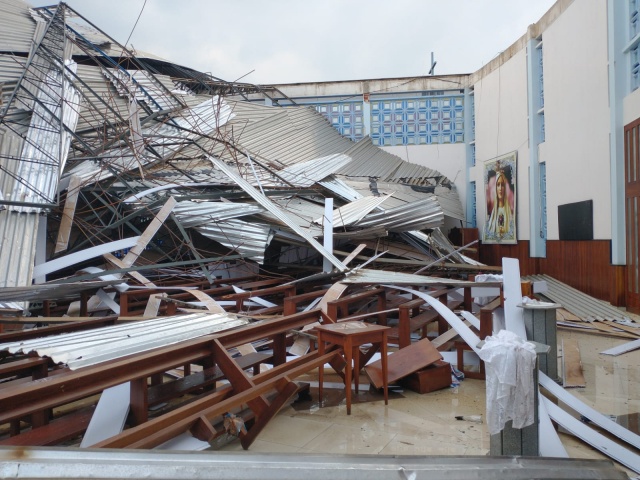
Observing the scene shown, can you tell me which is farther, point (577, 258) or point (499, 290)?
point (577, 258)

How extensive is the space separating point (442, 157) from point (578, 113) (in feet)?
21.1

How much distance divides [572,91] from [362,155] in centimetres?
609

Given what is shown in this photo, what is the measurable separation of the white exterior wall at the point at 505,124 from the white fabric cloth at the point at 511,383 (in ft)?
34.8

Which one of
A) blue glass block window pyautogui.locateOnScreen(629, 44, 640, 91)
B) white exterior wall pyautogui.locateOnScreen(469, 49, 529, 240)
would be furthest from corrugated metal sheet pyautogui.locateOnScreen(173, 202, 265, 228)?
white exterior wall pyautogui.locateOnScreen(469, 49, 529, 240)

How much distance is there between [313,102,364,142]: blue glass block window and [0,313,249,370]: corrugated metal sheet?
12739mm

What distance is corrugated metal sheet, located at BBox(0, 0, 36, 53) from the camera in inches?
453

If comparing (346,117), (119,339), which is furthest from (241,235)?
(346,117)

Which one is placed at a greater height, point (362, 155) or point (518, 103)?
point (518, 103)

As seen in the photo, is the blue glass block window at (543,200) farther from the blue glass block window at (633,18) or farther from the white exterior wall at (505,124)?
the blue glass block window at (633,18)

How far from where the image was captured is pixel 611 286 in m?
8.98

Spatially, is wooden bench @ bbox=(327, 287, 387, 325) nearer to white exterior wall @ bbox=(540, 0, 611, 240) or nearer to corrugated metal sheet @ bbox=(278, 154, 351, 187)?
corrugated metal sheet @ bbox=(278, 154, 351, 187)

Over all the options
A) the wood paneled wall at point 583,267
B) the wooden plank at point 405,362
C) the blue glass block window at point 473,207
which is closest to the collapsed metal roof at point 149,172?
the blue glass block window at point 473,207

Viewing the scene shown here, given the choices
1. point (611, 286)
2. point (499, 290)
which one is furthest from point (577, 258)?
point (499, 290)

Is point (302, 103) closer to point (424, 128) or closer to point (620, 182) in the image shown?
point (424, 128)
